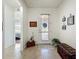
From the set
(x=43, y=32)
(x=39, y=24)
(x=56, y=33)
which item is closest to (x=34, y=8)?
(x=39, y=24)

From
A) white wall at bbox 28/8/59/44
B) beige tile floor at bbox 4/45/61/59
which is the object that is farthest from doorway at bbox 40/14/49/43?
beige tile floor at bbox 4/45/61/59

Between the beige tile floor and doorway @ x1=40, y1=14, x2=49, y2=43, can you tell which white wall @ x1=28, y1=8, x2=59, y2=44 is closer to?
doorway @ x1=40, y1=14, x2=49, y2=43

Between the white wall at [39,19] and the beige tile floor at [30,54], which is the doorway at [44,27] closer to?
the white wall at [39,19]

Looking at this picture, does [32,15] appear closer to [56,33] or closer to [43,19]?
[43,19]

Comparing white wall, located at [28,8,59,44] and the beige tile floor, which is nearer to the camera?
the beige tile floor

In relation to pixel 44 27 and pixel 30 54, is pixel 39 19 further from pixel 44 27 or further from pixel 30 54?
pixel 30 54

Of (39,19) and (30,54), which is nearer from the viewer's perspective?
(30,54)

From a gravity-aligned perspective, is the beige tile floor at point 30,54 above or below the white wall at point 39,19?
below

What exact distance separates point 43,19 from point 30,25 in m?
1.13

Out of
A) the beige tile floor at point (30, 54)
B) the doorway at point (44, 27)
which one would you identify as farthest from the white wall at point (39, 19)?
the beige tile floor at point (30, 54)

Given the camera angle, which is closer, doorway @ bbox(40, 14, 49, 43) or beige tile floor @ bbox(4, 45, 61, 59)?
beige tile floor @ bbox(4, 45, 61, 59)

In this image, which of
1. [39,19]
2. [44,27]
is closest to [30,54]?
[44,27]

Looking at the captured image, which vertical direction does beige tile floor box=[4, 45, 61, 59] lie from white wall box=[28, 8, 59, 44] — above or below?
below

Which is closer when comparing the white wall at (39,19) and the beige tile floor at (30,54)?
the beige tile floor at (30,54)
